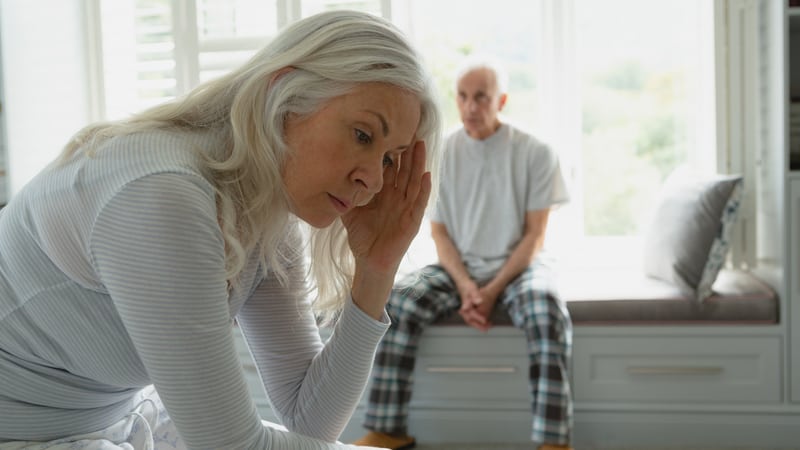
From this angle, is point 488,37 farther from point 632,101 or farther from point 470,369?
point 470,369

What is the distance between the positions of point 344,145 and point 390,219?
0.23 m

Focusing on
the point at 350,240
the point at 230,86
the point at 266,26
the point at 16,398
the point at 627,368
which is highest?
the point at 266,26

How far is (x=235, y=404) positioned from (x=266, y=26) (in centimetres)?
268

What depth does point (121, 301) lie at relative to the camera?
917 millimetres

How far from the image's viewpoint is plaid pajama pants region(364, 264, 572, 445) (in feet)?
9.03

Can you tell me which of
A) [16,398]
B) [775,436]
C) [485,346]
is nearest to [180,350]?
[16,398]

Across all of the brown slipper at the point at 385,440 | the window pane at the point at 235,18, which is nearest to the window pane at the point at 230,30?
the window pane at the point at 235,18

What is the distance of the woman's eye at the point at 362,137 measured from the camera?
107 cm

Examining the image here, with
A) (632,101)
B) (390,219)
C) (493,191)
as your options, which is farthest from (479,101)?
(390,219)

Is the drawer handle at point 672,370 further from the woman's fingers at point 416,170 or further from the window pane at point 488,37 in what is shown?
the woman's fingers at point 416,170

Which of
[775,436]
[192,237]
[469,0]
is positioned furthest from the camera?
[469,0]

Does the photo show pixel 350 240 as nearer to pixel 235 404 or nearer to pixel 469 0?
pixel 235 404

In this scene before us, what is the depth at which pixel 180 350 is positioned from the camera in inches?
36.1

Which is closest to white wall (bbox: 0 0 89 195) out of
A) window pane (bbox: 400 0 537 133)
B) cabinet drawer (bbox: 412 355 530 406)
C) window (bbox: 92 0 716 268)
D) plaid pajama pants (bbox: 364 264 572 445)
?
window (bbox: 92 0 716 268)
